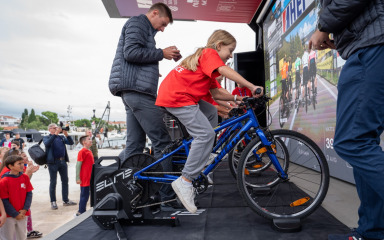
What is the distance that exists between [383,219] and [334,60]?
225cm

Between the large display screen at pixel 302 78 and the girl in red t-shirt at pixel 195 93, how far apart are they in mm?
705

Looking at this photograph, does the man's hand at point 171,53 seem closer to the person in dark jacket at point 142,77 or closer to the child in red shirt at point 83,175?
the person in dark jacket at point 142,77

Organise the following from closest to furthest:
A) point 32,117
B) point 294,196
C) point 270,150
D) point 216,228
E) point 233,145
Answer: point 216,228
point 270,150
point 233,145
point 294,196
point 32,117

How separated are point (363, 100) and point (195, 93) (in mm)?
1061

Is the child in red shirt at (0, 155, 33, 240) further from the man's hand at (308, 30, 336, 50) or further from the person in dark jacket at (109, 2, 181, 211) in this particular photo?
the man's hand at (308, 30, 336, 50)

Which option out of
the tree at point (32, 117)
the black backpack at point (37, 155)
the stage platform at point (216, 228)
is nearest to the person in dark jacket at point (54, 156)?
the black backpack at point (37, 155)

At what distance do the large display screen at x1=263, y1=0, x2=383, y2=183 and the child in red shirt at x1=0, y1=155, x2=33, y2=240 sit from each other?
306 cm

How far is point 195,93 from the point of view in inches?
72.8

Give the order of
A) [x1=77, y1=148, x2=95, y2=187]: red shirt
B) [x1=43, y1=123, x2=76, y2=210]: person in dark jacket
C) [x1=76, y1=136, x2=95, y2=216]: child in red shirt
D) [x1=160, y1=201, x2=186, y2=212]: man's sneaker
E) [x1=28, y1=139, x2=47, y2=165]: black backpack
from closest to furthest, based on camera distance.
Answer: [x1=160, y1=201, x2=186, y2=212]: man's sneaker < [x1=76, y1=136, x2=95, y2=216]: child in red shirt < [x1=77, y1=148, x2=95, y2=187]: red shirt < [x1=28, y1=139, x2=47, y2=165]: black backpack < [x1=43, y1=123, x2=76, y2=210]: person in dark jacket

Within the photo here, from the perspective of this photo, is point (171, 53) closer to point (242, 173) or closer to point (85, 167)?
point (242, 173)

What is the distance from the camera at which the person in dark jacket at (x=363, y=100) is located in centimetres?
104

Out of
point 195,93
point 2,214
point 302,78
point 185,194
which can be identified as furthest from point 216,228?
point 302,78

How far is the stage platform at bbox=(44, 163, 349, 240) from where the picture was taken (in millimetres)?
1456

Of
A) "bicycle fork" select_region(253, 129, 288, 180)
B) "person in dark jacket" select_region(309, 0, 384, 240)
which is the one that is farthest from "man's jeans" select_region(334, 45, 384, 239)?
"bicycle fork" select_region(253, 129, 288, 180)
